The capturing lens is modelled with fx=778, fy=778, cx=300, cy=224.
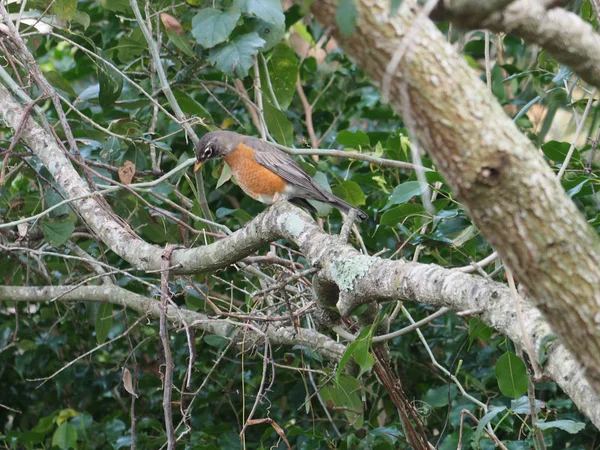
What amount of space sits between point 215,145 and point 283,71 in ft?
2.07

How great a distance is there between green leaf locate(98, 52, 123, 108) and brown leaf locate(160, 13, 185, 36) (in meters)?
0.36

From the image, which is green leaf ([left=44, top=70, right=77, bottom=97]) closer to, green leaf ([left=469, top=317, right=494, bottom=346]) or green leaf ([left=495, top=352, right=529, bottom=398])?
green leaf ([left=469, top=317, right=494, bottom=346])

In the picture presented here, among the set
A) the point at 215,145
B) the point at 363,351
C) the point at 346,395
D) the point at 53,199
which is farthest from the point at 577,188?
the point at 53,199

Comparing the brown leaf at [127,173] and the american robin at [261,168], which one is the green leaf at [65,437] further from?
the american robin at [261,168]

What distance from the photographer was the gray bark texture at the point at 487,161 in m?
1.26

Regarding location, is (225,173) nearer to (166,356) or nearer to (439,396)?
(439,396)

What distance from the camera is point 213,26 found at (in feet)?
11.7

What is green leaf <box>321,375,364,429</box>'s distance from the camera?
311 cm

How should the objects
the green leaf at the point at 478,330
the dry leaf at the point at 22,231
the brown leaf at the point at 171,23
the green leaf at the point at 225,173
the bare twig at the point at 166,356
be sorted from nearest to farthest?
the bare twig at the point at 166,356 → the green leaf at the point at 478,330 → the dry leaf at the point at 22,231 → the brown leaf at the point at 171,23 → the green leaf at the point at 225,173

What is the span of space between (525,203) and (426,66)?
0.91 ft

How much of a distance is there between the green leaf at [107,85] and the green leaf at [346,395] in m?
1.78

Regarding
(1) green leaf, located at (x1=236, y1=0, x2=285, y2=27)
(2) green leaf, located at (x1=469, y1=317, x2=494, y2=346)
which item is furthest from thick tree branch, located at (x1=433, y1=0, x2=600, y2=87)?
(1) green leaf, located at (x1=236, y1=0, x2=285, y2=27)

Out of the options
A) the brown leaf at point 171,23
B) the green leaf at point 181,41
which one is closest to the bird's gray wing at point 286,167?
the green leaf at point 181,41

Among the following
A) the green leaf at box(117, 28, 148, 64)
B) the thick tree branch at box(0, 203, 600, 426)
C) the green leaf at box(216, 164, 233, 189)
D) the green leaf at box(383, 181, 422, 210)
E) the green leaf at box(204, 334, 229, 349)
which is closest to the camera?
the thick tree branch at box(0, 203, 600, 426)
